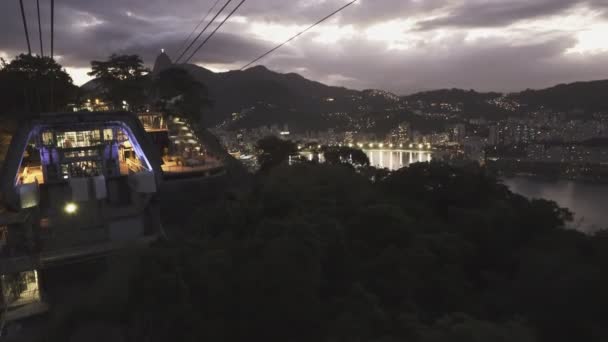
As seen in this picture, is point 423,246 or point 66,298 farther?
point 66,298

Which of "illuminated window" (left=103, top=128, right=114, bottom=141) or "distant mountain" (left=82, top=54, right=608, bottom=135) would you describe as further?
"distant mountain" (left=82, top=54, right=608, bottom=135)

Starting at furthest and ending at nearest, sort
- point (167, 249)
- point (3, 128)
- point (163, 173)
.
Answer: point (3, 128) < point (163, 173) < point (167, 249)

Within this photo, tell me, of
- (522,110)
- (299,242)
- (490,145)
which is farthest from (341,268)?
(522,110)

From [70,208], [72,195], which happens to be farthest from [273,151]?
[70,208]

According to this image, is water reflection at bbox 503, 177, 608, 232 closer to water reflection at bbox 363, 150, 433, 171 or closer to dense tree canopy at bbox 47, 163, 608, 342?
dense tree canopy at bbox 47, 163, 608, 342

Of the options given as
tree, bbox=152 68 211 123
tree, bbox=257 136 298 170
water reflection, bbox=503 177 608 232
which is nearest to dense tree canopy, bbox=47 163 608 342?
tree, bbox=257 136 298 170

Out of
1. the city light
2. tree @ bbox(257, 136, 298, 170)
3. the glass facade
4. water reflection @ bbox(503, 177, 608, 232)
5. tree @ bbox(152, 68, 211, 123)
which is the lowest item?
water reflection @ bbox(503, 177, 608, 232)

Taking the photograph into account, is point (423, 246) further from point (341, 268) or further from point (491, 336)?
point (491, 336)
